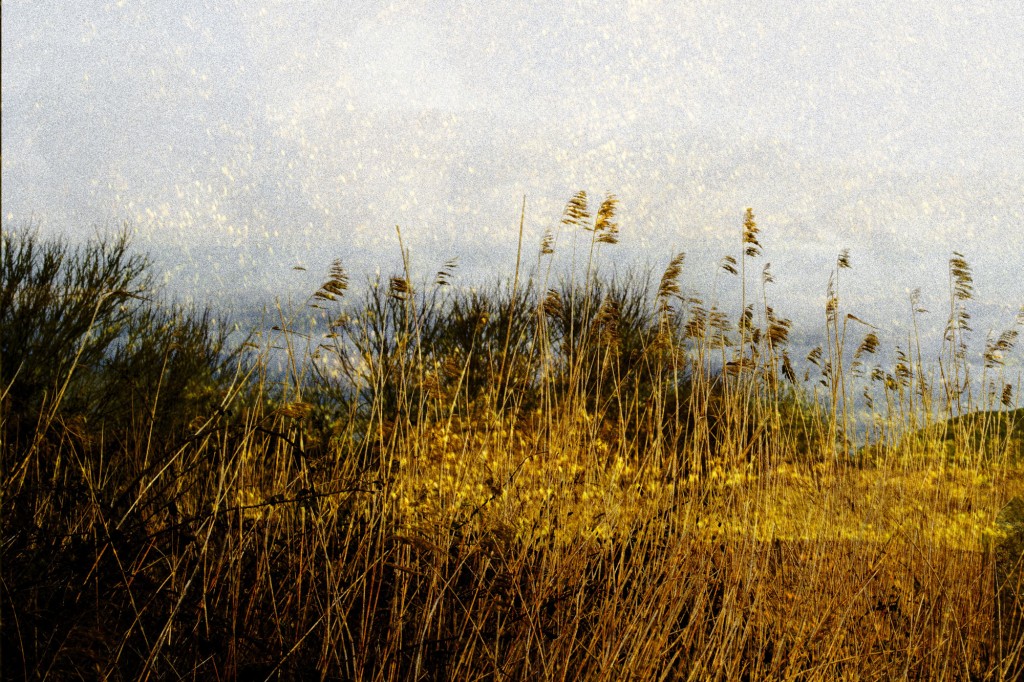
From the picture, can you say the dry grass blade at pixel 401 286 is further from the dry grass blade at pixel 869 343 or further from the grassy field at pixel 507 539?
the dry grass blade at pixel 869 343

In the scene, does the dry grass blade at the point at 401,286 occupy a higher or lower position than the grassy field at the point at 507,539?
higher

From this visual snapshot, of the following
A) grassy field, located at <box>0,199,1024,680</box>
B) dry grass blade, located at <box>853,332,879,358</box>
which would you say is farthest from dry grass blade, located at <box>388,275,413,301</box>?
dry grass blade, located at <box>853,332,879,358</box>

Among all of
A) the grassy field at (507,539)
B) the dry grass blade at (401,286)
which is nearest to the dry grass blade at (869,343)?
the grassy field at (507,539)

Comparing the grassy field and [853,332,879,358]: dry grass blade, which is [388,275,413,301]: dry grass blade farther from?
[853,332,879,358]: dry grass blade

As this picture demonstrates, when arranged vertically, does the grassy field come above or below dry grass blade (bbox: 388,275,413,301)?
below

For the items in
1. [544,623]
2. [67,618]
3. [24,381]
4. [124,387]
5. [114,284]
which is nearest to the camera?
[67,618]

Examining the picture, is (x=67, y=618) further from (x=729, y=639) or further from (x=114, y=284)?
(x=114, y=284)

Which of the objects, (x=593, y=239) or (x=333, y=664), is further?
(x=593, y=239)

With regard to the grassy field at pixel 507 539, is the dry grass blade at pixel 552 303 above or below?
above

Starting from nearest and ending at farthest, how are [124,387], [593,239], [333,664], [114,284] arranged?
[333,664] → [593,239] → [124,387] → [114,284]

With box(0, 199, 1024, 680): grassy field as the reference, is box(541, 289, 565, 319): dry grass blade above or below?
above

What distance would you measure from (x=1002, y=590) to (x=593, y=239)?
8.98 feet

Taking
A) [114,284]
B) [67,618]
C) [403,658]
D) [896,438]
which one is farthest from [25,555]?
[114,284]

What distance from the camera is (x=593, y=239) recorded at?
263 centimetres
